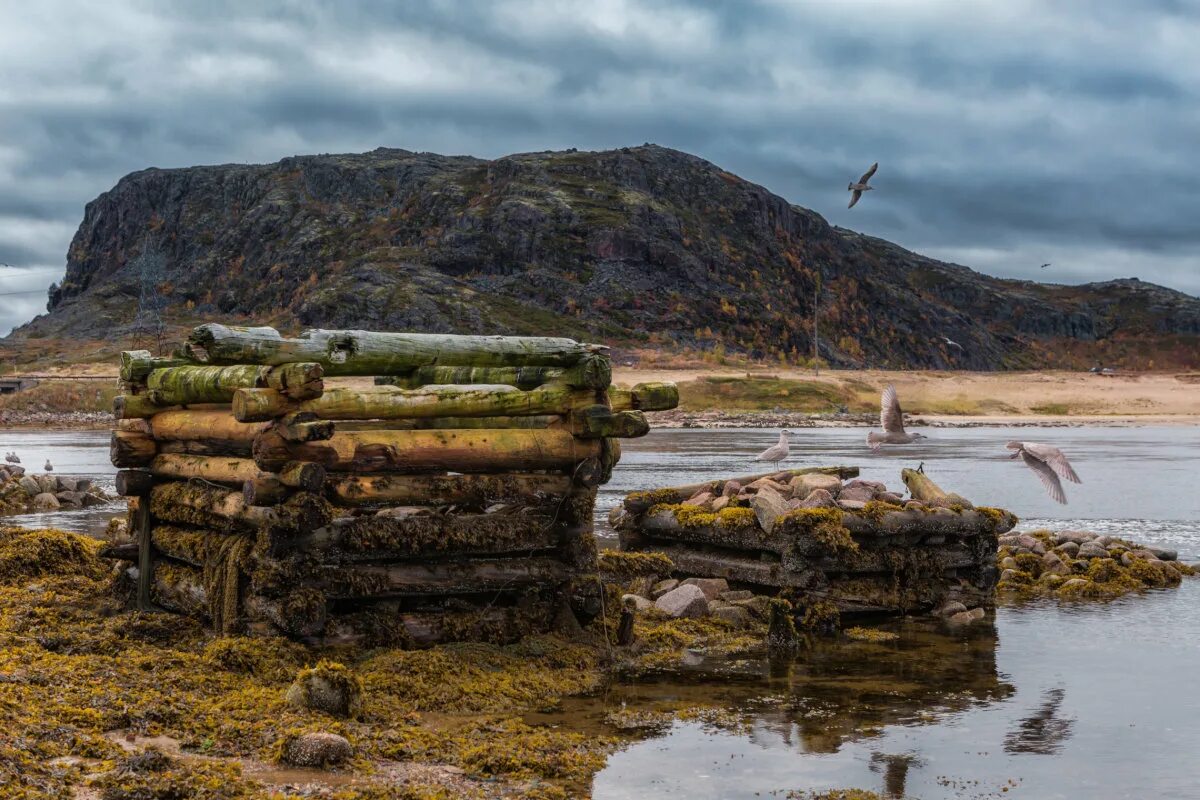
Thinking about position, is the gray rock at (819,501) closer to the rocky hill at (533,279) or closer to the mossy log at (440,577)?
the mossy log at (440,577)

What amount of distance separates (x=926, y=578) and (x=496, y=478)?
21.5ft

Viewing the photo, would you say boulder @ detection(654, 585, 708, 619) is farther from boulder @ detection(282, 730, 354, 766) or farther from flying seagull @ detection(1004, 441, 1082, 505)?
boulder @ detection(282, 730, 354, 766)

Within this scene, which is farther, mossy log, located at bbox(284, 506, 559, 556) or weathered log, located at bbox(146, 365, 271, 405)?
weathered log, located at bbox(146, 365, 271, 405)

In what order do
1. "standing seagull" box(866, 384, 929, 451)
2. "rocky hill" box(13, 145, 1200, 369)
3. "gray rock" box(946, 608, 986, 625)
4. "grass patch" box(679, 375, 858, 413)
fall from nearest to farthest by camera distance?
"gray rock" box(946, 608, 986, 625) < "standing seagull" box(866, 384, 929, 451) < "grass patch" box(679, 375, 858, 413) < "rocky hill" box(13, 145, 1200, 369)

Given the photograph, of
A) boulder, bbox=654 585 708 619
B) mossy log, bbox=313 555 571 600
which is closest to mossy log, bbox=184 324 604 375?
mossy log, bbox=313 555 571 600

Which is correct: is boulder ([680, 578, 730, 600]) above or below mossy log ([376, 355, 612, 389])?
below

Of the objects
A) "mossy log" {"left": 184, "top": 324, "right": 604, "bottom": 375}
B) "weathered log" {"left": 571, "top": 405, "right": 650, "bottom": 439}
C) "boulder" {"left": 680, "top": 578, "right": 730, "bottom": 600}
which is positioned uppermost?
"mossy log" {"left": 184, "top": 324, "right": 604, "bottom": 375}

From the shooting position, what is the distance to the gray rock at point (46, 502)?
2791cm

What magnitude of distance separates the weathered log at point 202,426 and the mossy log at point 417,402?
0.29 meters

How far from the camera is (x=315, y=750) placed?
7855 mm

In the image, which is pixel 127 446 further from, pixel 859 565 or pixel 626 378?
pixel 626 378

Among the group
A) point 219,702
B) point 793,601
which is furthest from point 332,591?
point 793,601

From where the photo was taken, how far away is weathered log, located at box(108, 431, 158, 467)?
44.3 feet

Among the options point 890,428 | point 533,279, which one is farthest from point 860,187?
point 533,279
